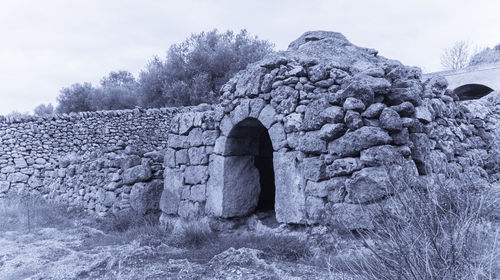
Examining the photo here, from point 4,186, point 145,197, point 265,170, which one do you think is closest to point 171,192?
point 145,197

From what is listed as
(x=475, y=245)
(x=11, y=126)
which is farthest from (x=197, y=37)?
(x=475, y=245)

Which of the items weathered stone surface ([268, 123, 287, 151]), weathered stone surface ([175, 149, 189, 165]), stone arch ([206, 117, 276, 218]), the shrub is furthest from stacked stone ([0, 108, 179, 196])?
the shrub

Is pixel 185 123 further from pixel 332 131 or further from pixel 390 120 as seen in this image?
pixel 390 120

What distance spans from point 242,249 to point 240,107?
2.03m

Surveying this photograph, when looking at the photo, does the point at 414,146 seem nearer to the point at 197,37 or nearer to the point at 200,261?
the point at 200,261

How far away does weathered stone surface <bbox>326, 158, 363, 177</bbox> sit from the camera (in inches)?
154

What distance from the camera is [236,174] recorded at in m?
5.39

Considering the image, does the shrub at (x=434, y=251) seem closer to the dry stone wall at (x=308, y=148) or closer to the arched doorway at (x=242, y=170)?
the dry stone wall at (x=308, y=148)

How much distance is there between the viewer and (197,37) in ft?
58.0

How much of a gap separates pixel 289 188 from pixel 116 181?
154 inches

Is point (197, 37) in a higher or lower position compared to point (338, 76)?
higher

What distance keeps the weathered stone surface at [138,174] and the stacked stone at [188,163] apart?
68 cm

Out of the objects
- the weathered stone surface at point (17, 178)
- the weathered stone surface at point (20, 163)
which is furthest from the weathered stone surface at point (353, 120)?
the weathered stone surface at point (20, 163)

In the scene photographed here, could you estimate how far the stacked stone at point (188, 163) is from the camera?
5660 mm
